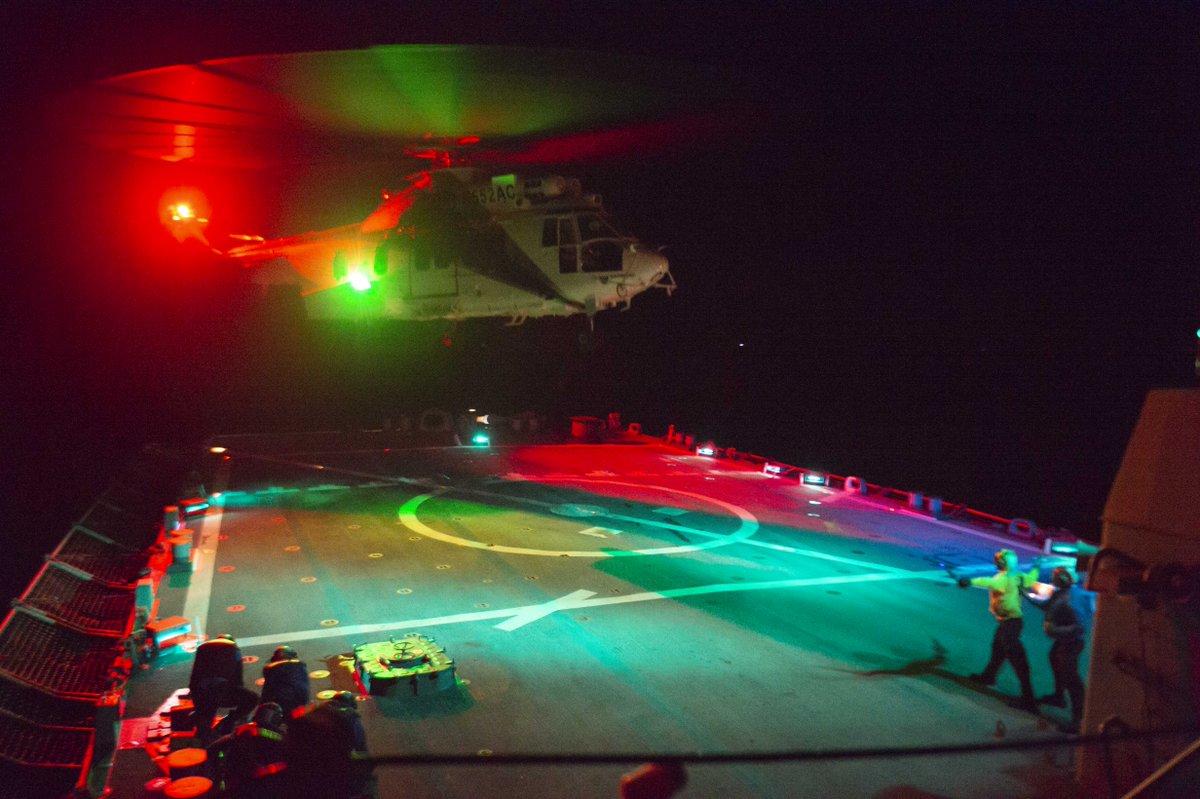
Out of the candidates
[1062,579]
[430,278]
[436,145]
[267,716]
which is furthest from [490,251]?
[1062,579]

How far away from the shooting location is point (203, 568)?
12.5 m

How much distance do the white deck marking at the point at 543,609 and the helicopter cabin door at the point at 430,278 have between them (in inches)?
444

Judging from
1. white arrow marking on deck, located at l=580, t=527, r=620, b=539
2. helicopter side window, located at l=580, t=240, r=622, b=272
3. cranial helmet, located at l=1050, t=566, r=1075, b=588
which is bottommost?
white arrow marking on deck, located at l=580, t=527, r=620, b=539

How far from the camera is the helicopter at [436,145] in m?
10.4

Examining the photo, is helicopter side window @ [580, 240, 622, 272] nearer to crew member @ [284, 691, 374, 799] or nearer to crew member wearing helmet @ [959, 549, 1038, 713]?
crew member wearing helmet @ [959, 549, 1038, 713]

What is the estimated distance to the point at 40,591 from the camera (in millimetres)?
14203

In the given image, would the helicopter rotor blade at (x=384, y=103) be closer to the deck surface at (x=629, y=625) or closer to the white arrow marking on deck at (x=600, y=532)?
the deck surface at (x=629, y=625)

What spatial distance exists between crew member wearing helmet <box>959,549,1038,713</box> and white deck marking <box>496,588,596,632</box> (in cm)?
625

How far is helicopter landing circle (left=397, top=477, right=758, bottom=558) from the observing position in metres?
14.5

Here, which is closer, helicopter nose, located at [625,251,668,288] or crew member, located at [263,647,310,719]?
crew member, located at [263,647,310,719]

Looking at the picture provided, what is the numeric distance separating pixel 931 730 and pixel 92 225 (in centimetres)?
4147

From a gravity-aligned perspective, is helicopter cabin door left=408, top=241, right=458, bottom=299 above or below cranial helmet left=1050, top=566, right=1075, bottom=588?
above

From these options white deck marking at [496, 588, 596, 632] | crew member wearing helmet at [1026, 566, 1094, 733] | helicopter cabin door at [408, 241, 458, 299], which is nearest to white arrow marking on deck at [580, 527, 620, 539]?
white deck marking at [496, 588, 596, 632]

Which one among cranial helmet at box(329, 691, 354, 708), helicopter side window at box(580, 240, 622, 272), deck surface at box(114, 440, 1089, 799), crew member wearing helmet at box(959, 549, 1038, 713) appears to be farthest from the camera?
helicopter side window at box(580, 240, 622, 272)
